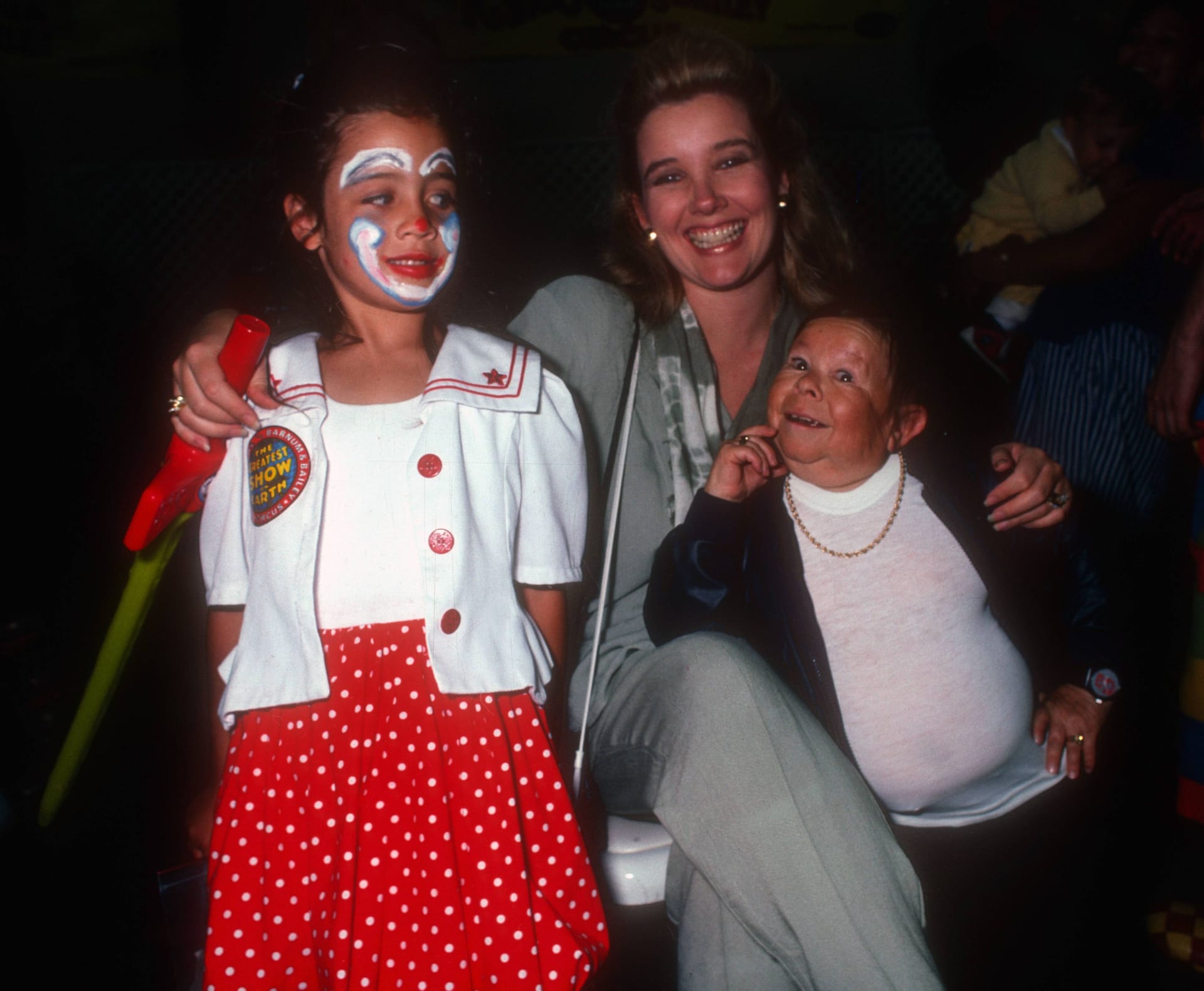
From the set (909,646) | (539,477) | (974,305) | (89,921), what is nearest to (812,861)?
(909,646)

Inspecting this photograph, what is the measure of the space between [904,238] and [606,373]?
157 centimetres

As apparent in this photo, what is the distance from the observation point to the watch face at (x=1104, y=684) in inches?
55.2

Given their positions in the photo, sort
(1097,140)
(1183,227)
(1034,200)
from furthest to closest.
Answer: (1034,200) < (1097,140) < (1183,227)

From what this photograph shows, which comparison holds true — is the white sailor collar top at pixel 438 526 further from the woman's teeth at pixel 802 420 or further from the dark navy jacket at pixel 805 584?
the woman's teeth at pixel 802 420

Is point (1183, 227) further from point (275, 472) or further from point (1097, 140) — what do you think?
point (275, 472)

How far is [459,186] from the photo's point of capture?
1162mm

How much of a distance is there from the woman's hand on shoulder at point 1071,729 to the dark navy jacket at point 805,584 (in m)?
0.04

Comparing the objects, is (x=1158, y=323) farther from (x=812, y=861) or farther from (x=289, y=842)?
(x=289, y=842)

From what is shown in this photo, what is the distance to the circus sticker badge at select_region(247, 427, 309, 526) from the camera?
1060mm

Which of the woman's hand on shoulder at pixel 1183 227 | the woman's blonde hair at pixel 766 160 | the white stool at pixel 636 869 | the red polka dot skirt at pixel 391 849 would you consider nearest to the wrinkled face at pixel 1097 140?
the woman's hand on shoulder at pixel 1183 227

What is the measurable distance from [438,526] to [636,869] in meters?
0.60

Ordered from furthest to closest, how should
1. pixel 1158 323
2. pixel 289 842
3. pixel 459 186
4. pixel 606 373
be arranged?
pixel 1158 323, pixel 606 373, pixel 459 186, pixel 289 842

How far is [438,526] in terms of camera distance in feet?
3.50

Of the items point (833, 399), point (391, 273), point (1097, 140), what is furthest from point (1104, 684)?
point (1097, 140)
